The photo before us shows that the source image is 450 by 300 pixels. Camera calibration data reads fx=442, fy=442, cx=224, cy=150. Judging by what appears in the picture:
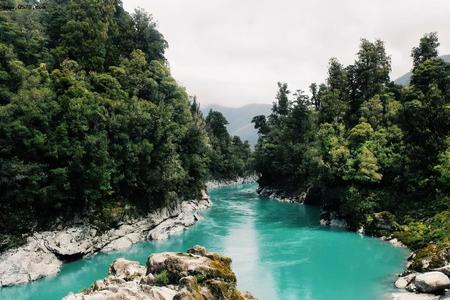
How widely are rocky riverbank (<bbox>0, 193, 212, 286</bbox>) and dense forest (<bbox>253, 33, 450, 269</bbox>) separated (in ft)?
64.0

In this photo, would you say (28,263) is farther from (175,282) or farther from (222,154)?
(222,154)

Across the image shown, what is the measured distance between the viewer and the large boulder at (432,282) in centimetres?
2425

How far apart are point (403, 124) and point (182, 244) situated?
26495 millimetres

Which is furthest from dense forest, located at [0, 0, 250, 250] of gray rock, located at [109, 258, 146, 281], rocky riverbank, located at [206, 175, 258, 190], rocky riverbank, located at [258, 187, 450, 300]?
rocky riverbank, located at [206, 175, 258, 190]

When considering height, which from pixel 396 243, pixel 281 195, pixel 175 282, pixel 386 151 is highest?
pixel 386 151

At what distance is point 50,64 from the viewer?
45.6 metres

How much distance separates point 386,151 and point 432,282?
87.4 ft

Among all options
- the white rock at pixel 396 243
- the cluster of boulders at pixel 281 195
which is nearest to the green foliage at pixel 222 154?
the cluster of boulders at pixel 281 195

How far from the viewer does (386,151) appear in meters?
49.2

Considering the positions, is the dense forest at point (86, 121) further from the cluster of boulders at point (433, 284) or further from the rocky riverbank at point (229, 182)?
the rocky riverbank at point (229, 182)

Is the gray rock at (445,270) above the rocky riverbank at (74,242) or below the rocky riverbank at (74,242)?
above

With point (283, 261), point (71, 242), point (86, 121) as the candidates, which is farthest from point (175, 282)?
point (86, 121)

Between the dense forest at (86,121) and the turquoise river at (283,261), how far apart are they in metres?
5.16

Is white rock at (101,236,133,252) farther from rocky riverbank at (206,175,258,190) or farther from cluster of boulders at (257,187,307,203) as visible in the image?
rocky riverbank at (206,175,258,190)
